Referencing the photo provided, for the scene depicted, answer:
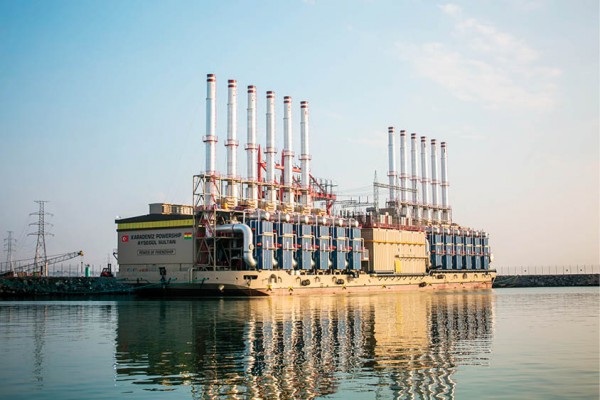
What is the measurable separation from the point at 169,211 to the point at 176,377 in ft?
312

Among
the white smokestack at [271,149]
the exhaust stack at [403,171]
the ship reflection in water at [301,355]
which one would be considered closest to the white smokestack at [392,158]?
the exhaust stack at [403,171]

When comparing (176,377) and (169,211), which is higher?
(169,211)

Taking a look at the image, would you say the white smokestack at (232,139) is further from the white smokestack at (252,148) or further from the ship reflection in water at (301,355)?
the ship reflection in water at (301,355)

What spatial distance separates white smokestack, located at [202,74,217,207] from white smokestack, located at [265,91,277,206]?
54.1 feet

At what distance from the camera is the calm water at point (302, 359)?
26.1m

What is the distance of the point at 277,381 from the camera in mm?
27469

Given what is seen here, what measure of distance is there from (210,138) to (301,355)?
253ft

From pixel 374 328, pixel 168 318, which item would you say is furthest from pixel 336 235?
pixel 374 328

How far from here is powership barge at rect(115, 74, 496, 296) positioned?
355ft

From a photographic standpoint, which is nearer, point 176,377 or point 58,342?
point 176,377

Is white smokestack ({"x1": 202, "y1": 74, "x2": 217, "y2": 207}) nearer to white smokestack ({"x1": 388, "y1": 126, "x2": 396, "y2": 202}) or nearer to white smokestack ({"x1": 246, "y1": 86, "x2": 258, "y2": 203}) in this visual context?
white smokestack ({"x1": 246, "y1": 86, "x2": 258, "y2": 203})

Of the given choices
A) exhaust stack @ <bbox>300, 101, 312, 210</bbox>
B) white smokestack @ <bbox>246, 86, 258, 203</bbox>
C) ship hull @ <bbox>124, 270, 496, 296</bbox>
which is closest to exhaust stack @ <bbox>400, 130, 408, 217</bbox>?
ship hull @ <bbox>124, 270, 496, 296</bbox>

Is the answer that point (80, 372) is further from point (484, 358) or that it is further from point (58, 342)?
point (484, 358)

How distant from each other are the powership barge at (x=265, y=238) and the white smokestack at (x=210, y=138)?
6.0 inches
